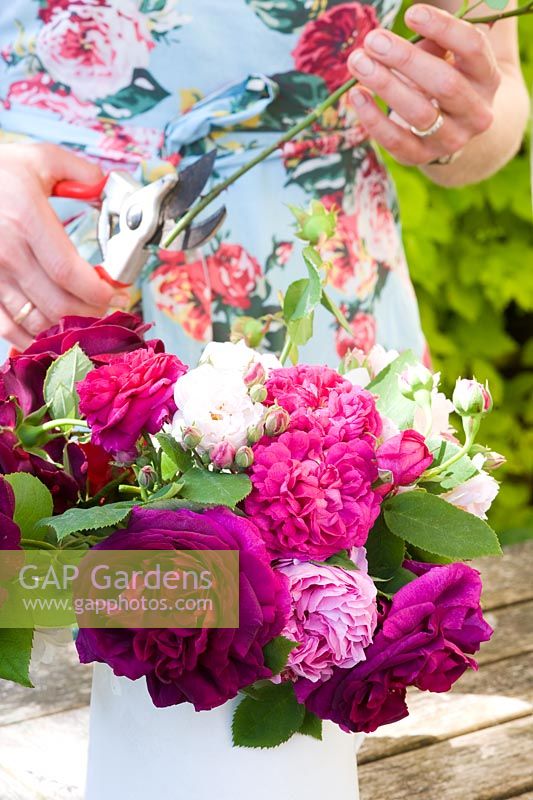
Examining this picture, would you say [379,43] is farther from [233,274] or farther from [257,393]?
[257,393]

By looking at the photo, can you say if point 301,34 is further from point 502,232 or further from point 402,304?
point 502,232

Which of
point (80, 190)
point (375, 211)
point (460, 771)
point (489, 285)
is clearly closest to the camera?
point (460, 771)

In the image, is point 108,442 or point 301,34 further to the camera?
point 301,34

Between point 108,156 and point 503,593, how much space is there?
60 centimetres

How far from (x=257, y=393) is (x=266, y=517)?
0.19 ft

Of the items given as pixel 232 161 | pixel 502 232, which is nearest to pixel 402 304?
pixel 232 161

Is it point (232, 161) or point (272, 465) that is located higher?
point (272, 465)

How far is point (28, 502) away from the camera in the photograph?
542mm

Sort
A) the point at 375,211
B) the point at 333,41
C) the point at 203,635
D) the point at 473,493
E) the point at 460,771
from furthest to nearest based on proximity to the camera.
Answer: the point at 375,211 < the point at 333,41 < the point at 460,771 < the point at 473,493 < the point at 203,635

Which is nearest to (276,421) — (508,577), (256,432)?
(256,432)

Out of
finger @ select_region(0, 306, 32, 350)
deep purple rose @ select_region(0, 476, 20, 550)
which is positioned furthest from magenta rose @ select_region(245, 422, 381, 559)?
finger @ select_region(0, 306, 32, 350)

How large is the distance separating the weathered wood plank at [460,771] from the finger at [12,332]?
42cm

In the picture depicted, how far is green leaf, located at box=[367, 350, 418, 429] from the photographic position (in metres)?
0.63

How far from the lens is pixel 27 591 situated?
21.0 inches
